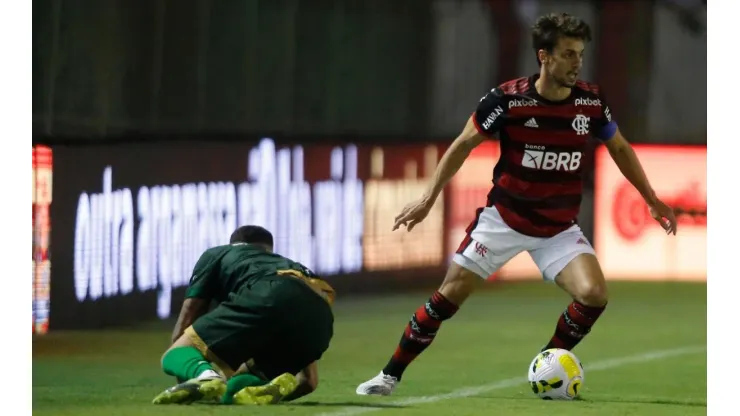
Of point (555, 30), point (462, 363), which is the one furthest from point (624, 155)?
point (462, 363)

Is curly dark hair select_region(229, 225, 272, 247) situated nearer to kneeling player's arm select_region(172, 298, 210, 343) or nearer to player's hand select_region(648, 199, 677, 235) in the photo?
kneeling player's arm select_region(172, 298, 210, 343)

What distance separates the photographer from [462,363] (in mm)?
8570

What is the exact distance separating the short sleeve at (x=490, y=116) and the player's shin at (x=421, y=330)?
0.71 metres

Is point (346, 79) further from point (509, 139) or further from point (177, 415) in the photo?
point (177, 415)

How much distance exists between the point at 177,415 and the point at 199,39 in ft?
17.6

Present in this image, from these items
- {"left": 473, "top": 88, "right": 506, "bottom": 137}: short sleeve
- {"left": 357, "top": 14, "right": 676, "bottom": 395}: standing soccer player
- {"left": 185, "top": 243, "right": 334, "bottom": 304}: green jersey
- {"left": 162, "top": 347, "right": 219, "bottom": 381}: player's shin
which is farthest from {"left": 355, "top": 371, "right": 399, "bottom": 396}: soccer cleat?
{"left": 473, "top": 88, "right": 506, "bottom": 137}: short sleeve

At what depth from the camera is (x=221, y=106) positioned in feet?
36.3

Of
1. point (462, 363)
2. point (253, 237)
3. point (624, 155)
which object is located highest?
point (624, 155)

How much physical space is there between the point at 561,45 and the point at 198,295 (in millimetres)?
1757

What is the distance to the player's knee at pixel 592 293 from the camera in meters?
6.56

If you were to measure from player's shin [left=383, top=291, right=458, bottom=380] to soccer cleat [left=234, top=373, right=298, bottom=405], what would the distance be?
73 centimetres

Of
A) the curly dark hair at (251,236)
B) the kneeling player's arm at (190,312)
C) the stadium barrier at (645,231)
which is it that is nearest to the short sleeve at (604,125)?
the curly dark hair at (251,236)

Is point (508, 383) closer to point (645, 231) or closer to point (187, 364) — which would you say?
point (187, 364)
